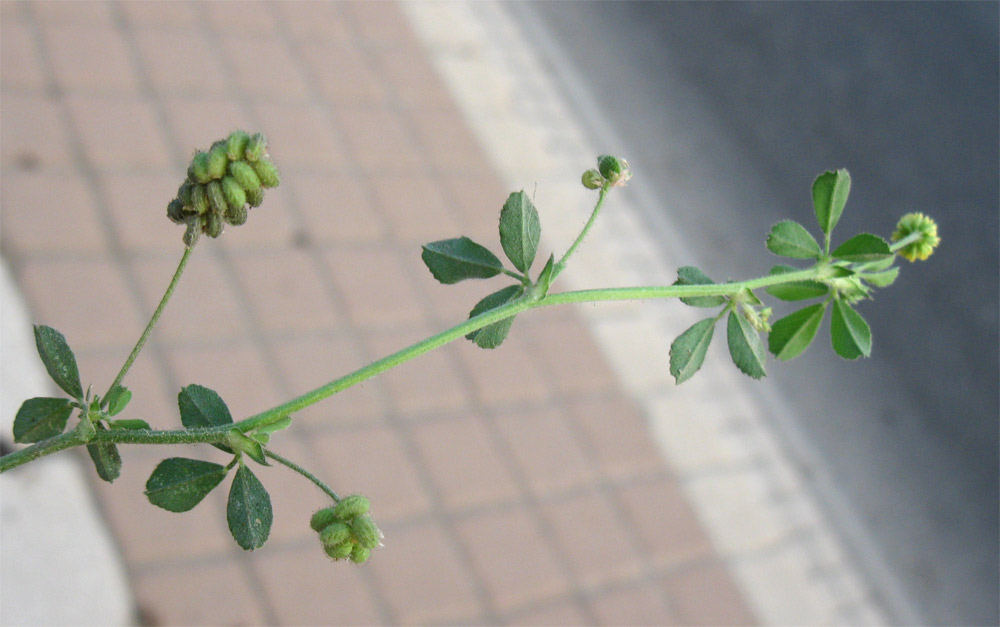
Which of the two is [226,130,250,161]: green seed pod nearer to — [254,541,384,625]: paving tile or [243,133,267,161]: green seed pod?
[243,133,267,161]: green seed pod

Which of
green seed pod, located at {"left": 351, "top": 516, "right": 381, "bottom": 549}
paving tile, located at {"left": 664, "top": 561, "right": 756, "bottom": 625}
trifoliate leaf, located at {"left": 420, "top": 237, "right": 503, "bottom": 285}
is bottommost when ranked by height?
green seed pod, located at {"left": 351, "top": 516, "right": 381, "bottom": 549}

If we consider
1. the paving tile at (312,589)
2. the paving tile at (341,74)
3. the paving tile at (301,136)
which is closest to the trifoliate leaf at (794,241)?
the paving tile at (312,589)

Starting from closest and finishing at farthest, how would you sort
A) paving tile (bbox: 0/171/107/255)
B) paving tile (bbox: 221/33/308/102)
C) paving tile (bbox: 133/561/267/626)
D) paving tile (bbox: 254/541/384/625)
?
paving tile (bbox: 133/561/267/626), paving tile (bbox: 254/541/384/625), paving tile (bbox: 0/171/107/255), paving tile (bbox: 221/33/308/102)

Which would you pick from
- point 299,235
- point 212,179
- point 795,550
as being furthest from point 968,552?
point 212,179

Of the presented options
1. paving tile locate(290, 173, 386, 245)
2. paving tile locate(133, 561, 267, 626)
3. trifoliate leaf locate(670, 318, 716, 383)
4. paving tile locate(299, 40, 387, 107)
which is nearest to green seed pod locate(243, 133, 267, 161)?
trifoliate leaf locate(670, 318, 716, 383)

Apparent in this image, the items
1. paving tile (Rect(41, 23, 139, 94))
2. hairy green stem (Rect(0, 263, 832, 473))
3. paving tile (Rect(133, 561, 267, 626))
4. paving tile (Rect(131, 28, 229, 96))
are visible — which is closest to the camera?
hairy green stem (Rect(0, 263, 832, 473))

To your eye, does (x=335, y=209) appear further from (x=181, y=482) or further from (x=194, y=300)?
(x=181, y=482)

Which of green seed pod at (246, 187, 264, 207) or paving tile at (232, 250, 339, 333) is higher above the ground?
paving tile at (232, 250, 339, 333)
